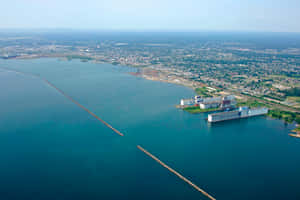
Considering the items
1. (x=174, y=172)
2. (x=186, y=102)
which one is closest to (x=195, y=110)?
(x=186, y=102)

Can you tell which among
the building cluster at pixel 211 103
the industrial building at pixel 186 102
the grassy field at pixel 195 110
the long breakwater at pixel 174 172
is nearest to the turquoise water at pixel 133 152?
the long breakwater at pixel 174 172

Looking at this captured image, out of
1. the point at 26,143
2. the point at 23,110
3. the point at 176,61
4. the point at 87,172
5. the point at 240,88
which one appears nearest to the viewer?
the point at 87,172

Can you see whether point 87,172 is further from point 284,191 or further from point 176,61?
point 176,61

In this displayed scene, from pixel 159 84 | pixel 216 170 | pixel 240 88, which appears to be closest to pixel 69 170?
pixel 216 170

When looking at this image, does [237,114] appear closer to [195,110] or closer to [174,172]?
[195,110]

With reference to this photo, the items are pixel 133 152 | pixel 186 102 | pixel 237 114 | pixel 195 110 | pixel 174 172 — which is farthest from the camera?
pixel 186 102

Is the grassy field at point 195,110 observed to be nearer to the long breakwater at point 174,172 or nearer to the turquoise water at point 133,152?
the turquoise water at point 133,152

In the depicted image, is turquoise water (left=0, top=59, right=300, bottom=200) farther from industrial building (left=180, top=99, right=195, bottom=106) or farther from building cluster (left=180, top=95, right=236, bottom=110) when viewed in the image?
building cluster (left=180, top=95, right=236, bottom=110)

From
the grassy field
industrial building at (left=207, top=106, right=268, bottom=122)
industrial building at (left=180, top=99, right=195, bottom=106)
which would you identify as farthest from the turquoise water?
industrial building at (left=180, top=99, right=195, bottom=106)

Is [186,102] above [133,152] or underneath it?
above
